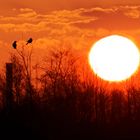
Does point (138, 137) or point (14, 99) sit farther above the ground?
point (14, 99)

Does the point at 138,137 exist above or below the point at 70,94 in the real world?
below

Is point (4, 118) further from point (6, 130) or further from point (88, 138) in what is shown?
point (88, 138)

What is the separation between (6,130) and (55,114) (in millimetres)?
9781

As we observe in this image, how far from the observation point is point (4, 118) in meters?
50.0

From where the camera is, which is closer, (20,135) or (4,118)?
(20,135)

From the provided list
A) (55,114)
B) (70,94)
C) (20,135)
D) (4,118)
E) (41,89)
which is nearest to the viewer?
(20,135)

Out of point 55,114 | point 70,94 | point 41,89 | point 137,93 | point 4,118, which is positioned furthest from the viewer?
point 137,93

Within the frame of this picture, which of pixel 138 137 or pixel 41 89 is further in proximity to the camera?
pixel 41 89

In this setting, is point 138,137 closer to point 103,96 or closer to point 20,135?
point 20,135

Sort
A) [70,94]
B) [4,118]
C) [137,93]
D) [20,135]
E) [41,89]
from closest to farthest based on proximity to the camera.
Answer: [20,135], [4,118], [70,94], [41,89], [137,93]

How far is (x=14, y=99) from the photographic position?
6944 centimetres

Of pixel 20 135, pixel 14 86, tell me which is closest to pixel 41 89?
pixel 14 86

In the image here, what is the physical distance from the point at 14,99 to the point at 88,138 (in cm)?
2029

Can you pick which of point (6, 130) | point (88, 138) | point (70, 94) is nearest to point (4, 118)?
point (6, 130)
